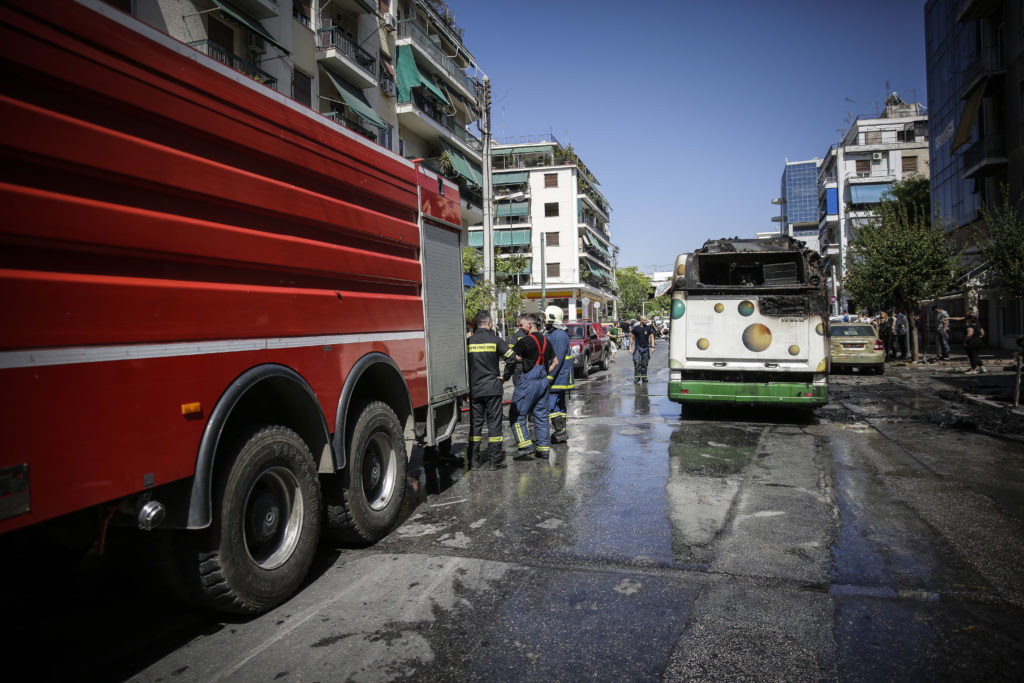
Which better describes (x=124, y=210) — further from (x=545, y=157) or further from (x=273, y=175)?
(x=545, y=157)

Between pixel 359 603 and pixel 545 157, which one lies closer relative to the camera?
pixel 359 603

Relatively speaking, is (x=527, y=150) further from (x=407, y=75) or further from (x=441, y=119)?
(x=407, y=75)

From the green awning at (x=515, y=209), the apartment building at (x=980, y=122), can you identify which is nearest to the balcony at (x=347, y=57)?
the apartment building at (x=980, y=122)

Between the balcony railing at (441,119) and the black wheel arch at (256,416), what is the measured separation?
1134 inches

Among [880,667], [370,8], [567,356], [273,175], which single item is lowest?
[880,667]

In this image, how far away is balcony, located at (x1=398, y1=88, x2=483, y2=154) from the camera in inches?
1169

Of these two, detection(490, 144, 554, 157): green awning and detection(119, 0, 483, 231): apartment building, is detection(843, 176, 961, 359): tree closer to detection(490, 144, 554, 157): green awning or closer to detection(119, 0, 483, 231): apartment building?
detection(119, 0, 483, 231): apartment building

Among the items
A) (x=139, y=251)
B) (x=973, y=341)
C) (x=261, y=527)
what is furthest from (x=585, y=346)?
(x=139, y=251)

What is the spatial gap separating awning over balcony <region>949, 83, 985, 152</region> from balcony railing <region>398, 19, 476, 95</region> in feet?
76.9

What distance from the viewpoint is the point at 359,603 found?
384cm

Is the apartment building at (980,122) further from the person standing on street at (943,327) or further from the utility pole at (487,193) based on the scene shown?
the utility pole at (487,193)

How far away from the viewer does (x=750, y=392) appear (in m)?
10.4

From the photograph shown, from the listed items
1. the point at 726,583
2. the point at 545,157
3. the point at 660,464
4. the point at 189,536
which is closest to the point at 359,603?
the point at 189,536

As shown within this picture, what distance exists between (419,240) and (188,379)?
3.10 metres
